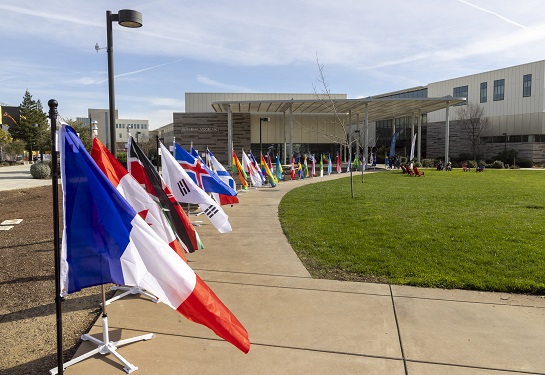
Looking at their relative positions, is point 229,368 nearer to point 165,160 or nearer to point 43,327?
point 43,327

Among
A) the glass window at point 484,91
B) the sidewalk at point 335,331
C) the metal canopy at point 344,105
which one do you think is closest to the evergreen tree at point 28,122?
the metal canopy at point 344,105

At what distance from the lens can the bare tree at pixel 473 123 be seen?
50.1 meters

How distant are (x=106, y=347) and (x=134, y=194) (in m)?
1.61

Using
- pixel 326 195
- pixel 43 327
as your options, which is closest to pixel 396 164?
pixel 326 195

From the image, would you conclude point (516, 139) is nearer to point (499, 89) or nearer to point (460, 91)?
point (499, 89)

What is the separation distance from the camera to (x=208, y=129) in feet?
144

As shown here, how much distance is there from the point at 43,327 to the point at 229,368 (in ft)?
7.54

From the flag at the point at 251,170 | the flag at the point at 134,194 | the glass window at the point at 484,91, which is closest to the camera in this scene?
the flag at the point at 134,194

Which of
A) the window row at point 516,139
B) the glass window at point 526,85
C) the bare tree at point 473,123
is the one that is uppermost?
the glass window at point 526,85

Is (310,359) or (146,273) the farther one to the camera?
(310,359)

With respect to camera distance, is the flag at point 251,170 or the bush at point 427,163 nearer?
the flag at point 251,170

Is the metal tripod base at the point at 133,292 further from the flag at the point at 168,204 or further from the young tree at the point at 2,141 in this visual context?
the young tree at the point at 2,141

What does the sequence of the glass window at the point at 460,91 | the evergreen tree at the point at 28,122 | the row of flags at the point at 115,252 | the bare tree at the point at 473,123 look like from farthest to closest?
the evergreen tree at the point at 28,122 → the glass window at the point at 460,91 → the bare tree at the point at 473,123 → the row of flags at the point at 115,252

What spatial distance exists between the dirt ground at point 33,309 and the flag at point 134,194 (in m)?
1.32
